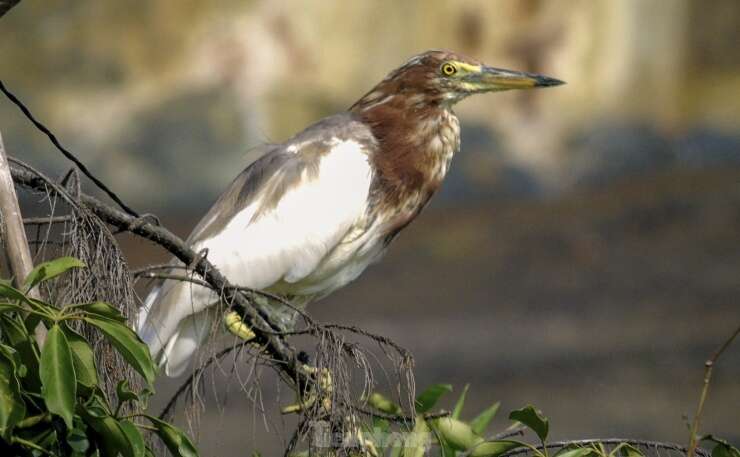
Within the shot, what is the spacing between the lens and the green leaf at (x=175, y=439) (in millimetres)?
1328

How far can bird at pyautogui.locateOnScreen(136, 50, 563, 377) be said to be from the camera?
7.93 feet

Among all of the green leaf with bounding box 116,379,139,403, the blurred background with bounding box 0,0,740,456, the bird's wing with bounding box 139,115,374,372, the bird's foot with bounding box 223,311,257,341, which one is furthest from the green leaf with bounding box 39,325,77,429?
the blurred background with bounding box 0,0,740,456

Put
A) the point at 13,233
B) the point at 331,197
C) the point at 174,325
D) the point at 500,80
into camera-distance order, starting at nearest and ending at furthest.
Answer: the point at 13,233 < the point at 174,325 < the point at 331,197 < the point at 500,80

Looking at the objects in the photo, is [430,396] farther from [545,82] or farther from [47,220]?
[545,82]

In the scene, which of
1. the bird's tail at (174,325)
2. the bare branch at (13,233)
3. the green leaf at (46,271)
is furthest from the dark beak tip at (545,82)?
the green leaf at (46,271)

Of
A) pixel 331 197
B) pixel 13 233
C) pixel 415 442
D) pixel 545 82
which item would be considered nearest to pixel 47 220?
pixel 13 233

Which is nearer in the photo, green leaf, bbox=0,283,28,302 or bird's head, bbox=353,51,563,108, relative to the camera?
green leaf, bbox=0,283,28,302

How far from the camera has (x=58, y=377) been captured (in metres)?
1.17

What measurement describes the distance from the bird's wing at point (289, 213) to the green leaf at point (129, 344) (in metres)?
1.11

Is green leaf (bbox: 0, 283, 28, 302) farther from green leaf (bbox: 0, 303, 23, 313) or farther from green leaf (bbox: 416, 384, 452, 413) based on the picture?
green leaf (bbox: 416, 384, 452, 413)

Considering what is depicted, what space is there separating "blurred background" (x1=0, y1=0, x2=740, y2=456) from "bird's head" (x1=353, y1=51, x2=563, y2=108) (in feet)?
8.65

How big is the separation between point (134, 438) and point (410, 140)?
1455 millimetres

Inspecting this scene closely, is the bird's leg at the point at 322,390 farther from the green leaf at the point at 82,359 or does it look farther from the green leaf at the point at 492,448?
the green leaf at the point at 82,359

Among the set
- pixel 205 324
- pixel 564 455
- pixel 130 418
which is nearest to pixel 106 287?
pixel 130 418
